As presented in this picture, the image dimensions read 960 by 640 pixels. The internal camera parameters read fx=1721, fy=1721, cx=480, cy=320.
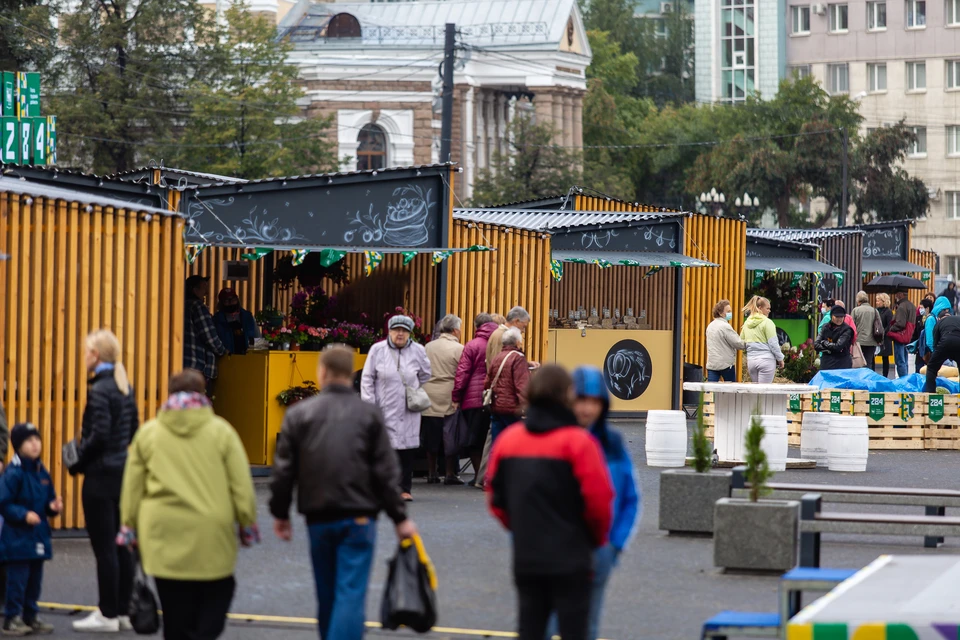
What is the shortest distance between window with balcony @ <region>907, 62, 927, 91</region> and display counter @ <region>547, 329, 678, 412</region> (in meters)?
72.6

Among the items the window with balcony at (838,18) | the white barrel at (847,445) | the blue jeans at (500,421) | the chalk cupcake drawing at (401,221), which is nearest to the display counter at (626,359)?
the white barrel at (847,445)

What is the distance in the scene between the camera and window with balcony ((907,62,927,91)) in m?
92.2

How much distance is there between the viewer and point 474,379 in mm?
15336

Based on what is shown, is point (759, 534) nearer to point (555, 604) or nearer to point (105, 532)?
point (105, 532)

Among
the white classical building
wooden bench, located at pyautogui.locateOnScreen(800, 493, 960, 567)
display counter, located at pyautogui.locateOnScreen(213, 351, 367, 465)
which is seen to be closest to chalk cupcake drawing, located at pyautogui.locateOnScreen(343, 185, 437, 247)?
display counter, located at pyautogui.locateOnScreen(213, 351, 367, 465)

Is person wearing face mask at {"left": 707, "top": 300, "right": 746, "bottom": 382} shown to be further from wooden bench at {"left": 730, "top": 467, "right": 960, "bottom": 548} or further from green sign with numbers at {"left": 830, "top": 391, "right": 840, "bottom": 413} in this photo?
wooden bench at {"left": 730, "top": 467, "right": 960, "bottom": 548}

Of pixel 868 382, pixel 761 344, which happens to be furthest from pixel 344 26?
→ pixel 868 382

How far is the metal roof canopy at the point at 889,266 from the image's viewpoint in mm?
36375

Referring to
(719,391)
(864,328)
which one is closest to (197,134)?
(864,328)

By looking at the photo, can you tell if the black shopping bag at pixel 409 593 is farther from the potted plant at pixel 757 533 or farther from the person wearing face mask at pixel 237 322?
the person wearing face mask at pixel 237 322

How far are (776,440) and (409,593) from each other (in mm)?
9348

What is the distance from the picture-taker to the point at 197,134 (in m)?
53.5

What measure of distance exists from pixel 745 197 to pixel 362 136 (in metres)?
18.4

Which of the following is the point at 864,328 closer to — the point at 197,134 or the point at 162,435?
the point at 162,435
